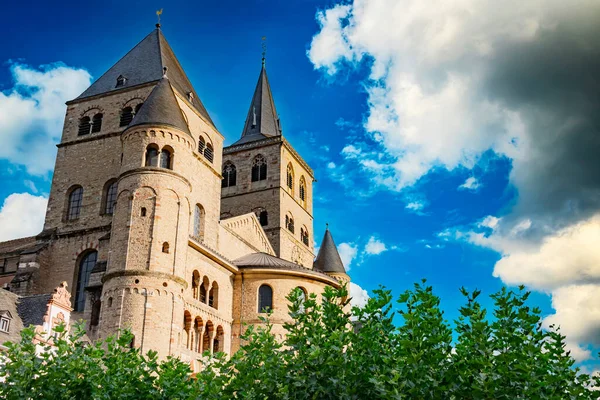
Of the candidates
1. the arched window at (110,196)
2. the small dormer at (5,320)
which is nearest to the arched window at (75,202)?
the arched window at (110,196)

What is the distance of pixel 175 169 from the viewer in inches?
1254

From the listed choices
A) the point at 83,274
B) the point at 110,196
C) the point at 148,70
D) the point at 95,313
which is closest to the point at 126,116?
the point at 148,70

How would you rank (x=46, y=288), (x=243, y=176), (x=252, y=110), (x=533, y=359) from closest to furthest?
(x=533, y=359)
(x=46, y=288)
(x=243, y=176)
(x=252, y=110)

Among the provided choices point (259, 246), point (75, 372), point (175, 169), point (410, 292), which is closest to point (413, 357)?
point (410, 292)

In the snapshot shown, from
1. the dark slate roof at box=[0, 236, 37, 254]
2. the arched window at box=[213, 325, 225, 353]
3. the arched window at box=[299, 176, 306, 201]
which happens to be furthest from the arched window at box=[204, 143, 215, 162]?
the arched window at box=[299, 176, 306, 201]

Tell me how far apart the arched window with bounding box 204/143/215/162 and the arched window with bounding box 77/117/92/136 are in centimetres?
716

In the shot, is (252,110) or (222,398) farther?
(252,110)

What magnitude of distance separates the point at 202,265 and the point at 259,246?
12.7 metres

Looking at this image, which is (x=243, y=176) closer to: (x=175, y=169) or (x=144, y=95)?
(x=144, y=95)

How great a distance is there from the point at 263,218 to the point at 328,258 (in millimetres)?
6204

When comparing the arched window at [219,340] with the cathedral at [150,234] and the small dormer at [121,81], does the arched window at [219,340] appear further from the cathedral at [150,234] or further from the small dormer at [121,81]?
the small dormer at [121,81]

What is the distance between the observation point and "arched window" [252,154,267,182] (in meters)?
55.5

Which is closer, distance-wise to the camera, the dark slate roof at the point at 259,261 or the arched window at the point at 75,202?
the arched window at the point at 75,202

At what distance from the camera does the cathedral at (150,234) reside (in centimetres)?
2883
